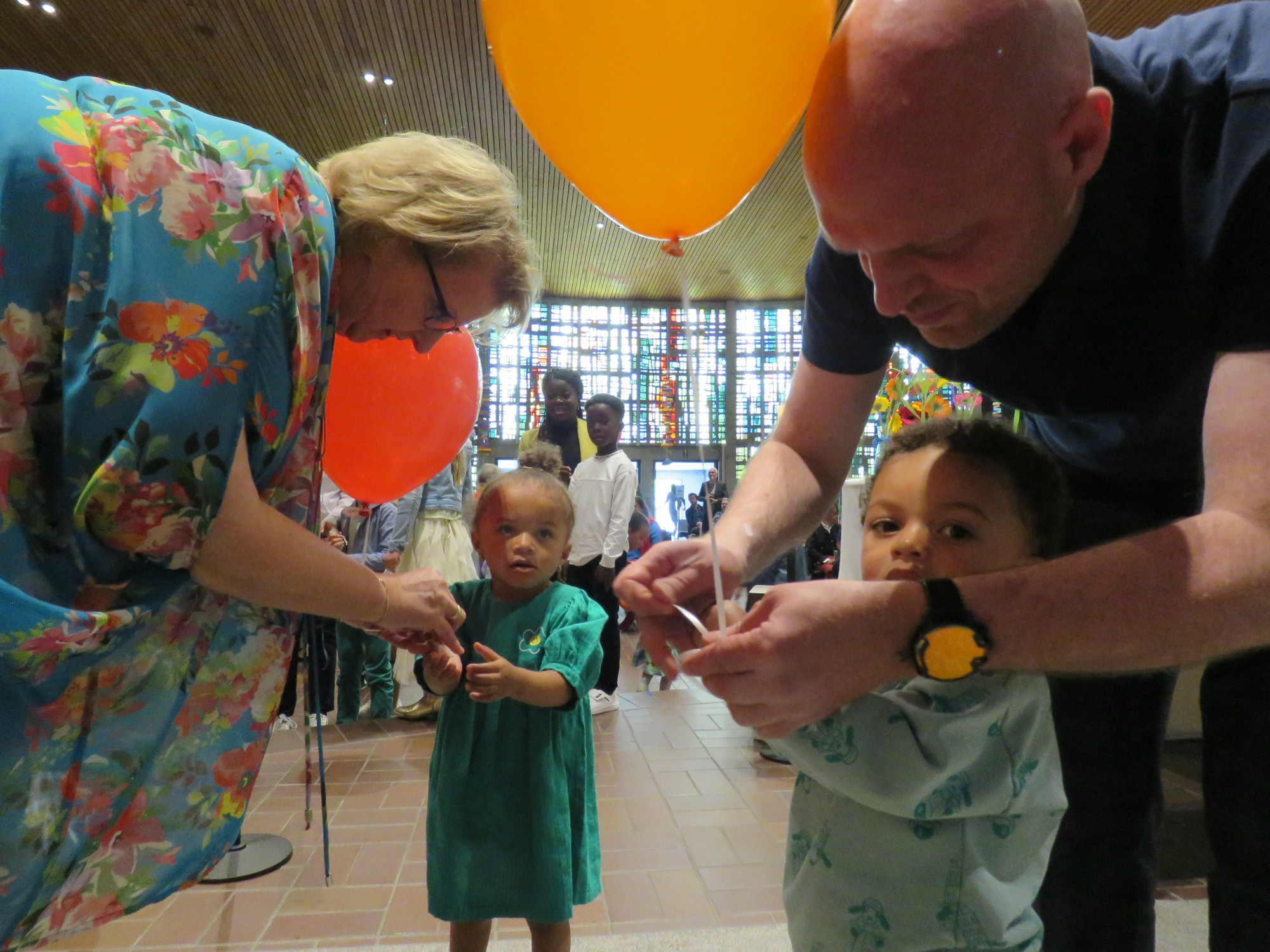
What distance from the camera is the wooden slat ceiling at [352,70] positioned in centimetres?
575

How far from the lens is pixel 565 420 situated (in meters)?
3.95

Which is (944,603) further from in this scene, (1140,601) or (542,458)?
(542,458)

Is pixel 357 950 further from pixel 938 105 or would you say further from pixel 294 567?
pixel 938 105

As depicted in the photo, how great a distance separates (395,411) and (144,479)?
90 centimetres

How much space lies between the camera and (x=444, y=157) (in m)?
1.15

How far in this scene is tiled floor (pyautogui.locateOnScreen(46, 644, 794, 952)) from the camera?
1.99 m

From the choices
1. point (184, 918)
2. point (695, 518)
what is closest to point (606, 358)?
point (695, 518)

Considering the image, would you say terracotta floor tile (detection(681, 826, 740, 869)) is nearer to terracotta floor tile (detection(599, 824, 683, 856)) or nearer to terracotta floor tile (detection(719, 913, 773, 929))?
terracotta floor tile (detection(599, 824, 683, 856))

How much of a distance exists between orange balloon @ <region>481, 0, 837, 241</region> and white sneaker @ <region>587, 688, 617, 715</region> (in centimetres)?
315

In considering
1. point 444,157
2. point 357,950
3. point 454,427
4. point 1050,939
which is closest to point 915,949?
point 1050,939

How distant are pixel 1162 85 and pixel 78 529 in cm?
125

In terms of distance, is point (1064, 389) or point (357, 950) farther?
point (357, 950)

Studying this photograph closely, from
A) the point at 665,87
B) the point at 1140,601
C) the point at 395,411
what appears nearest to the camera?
the point at 1140,601

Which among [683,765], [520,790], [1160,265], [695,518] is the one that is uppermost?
[1160,265]
